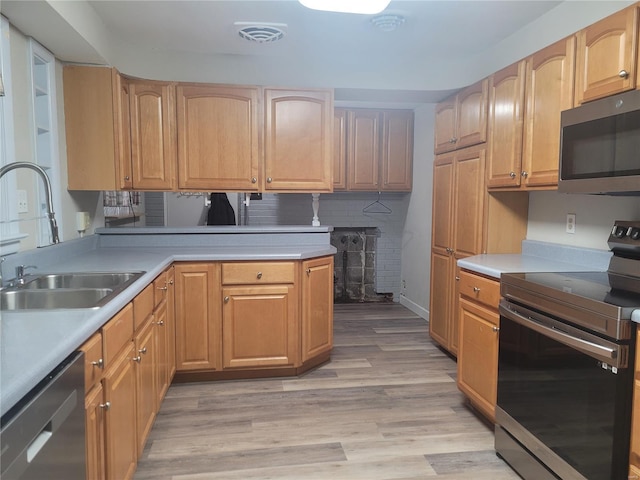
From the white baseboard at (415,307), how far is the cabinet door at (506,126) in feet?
7.22

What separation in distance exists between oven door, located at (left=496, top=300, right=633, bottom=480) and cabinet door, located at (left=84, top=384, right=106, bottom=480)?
1.70 meters

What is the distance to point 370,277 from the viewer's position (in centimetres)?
568

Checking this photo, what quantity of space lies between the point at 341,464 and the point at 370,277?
3589mm

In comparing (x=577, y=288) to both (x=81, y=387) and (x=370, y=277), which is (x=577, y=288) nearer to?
(x=81, y=387)

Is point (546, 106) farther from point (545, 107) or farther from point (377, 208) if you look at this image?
point (377, 208)

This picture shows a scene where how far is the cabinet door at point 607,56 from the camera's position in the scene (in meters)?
1.87

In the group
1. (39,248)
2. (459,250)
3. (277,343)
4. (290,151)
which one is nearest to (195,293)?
Answer: (277,343)

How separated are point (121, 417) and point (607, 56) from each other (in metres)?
2.50

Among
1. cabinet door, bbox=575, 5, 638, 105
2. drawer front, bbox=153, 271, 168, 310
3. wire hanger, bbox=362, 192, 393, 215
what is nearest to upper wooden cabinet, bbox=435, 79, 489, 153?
cabinet door, bbox=575, 5, 638, 105

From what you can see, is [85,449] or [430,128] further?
[430,128]

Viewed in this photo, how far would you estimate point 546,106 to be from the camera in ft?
7.93

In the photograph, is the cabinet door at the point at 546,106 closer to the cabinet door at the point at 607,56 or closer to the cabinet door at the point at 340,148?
the cabinet door at the point at 607,56

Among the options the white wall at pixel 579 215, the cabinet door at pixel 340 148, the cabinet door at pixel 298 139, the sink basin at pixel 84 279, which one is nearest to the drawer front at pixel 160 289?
the sink basin at pixel 84 279

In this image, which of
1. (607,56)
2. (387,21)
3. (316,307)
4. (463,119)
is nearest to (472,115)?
(463,119)
